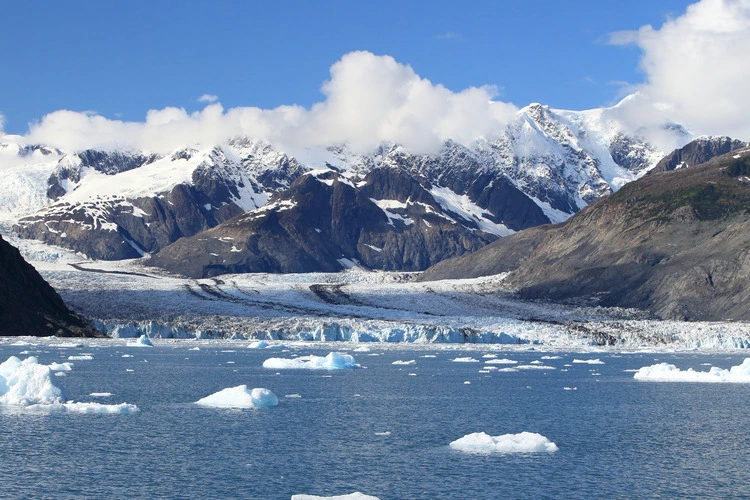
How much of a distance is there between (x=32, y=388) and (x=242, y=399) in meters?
9.61

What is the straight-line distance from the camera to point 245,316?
12600 cm

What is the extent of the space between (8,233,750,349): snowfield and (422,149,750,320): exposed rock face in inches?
357

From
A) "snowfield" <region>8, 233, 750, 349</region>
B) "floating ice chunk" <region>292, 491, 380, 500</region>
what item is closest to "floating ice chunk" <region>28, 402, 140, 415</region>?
"floating ice chunk" <region>292, 491, 380, 500</region>

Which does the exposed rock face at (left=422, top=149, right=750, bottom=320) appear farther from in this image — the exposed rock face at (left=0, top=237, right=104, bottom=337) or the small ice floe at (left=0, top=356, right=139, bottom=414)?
the small ice floe at (left=0, top=356, right=139, bottom=414)

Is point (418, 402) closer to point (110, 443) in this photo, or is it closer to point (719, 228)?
point (110, 443)

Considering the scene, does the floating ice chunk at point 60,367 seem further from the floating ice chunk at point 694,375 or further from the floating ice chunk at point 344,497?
the floating ice chunk at point 344,497

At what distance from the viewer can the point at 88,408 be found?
43750 mm

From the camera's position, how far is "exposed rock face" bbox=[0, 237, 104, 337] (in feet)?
344

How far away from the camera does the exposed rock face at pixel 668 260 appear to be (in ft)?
477

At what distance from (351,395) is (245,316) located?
2941 inches

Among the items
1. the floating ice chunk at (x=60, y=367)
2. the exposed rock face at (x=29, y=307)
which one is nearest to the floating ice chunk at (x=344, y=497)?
the floating ice chunk at (x=60, y=367)

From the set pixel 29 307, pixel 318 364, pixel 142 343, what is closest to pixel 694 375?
pixel 318 364

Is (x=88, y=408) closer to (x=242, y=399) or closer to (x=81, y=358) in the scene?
(x=242, y=399)

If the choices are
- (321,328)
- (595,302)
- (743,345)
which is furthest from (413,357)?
(595,302)
